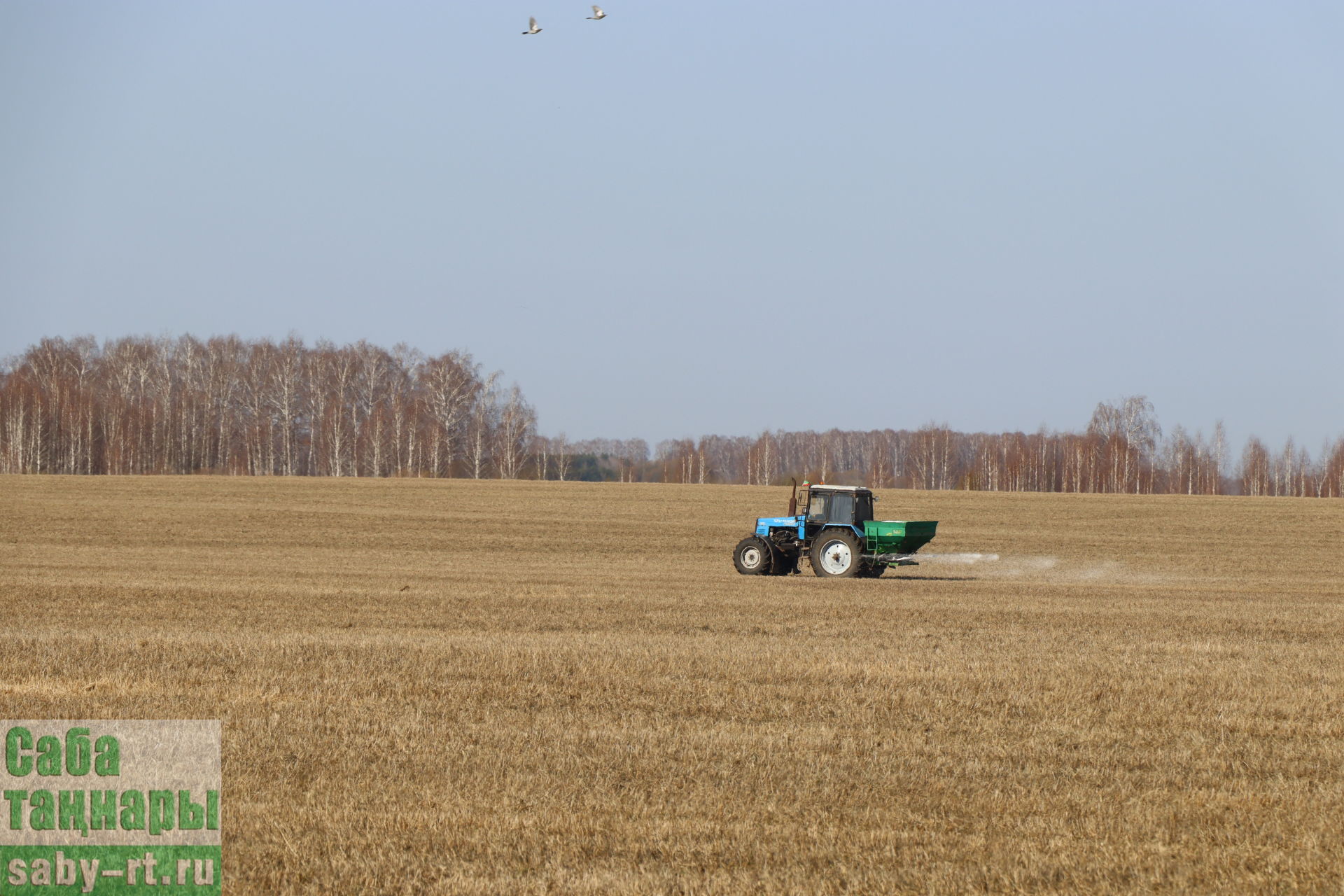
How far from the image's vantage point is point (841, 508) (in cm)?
2772

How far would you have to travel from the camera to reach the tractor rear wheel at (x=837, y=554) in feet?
88.1

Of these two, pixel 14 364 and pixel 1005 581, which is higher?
pixel 14 364

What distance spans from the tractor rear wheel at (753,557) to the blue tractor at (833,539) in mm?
16

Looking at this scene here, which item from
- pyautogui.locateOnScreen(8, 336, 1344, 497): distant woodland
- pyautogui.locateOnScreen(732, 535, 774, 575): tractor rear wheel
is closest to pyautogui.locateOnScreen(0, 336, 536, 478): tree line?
pyautogui.locateOnScreen(8, 336, 1344, 497): distant woodland

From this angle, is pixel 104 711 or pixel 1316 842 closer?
pixel 1316 842

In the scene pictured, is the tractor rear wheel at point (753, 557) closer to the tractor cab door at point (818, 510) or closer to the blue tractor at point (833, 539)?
the blue tractor at point (833, 539)

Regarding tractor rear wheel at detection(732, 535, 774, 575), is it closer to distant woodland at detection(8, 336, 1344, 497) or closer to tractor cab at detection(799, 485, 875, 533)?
tractor cab at detection(799, 485, 875, 533)

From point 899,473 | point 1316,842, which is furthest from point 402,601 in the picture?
point 899,473

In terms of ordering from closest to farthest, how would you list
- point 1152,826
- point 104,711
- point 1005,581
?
point 1152,826 < point 104,711 < point 1005,581

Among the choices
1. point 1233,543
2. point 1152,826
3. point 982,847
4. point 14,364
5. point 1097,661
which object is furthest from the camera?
point 14,364

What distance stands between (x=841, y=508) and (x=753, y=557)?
238 centimetres

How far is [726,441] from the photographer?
4547 inches

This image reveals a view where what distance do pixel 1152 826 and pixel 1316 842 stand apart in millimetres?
788

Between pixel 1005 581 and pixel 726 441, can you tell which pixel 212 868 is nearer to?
pixel 1005 581
